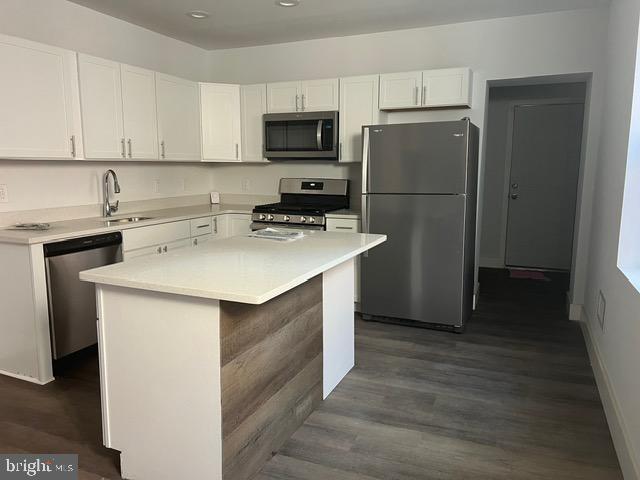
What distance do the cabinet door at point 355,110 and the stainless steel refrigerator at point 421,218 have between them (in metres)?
0.37

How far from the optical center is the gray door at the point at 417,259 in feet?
12.3

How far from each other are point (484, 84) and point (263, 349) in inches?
126

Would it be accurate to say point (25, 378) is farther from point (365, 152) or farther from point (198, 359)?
point (365, 152)

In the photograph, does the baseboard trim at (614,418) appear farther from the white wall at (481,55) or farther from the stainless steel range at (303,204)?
the stainless steel range at (303,204)

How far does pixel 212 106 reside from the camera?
4664mm

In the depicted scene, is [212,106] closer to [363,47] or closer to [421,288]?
[363,47]

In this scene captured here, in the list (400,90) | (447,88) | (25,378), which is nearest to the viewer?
(25,378)

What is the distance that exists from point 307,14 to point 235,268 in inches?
108

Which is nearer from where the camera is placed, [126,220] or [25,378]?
[25,378]

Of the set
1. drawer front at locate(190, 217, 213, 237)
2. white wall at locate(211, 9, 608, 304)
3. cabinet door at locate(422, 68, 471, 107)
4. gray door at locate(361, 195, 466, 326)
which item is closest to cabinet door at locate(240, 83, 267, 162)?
white wall at locate(211, 9, 608, 304)

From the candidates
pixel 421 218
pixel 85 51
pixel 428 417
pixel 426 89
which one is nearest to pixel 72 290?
pixel 85 51

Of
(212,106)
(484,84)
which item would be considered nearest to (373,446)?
(484,84)

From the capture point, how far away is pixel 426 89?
13.3ft

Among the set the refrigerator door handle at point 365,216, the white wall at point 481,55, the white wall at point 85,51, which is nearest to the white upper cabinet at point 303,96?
the white wall at point 481,55
